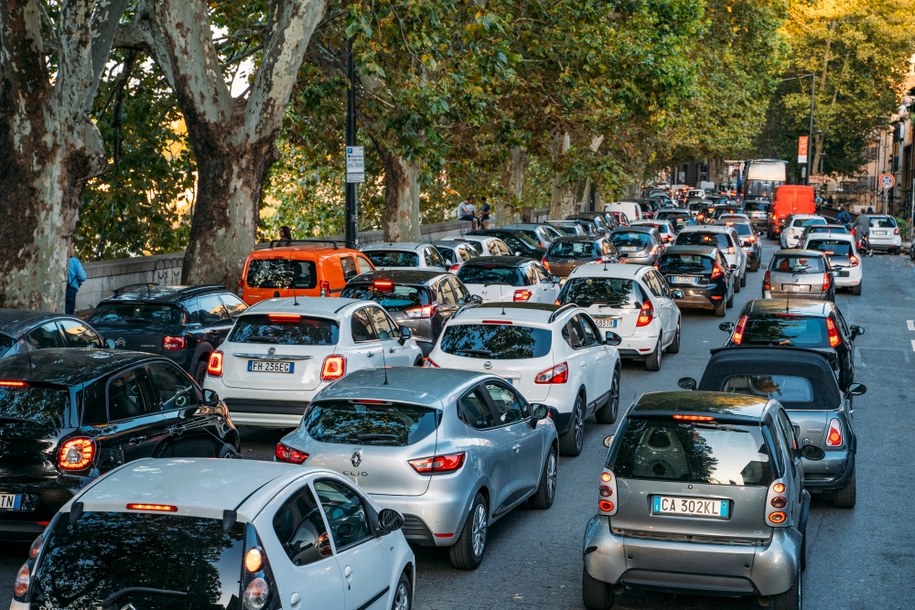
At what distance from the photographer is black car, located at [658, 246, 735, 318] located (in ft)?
91.2

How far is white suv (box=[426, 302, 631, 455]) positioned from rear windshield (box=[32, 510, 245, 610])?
24.7 feet

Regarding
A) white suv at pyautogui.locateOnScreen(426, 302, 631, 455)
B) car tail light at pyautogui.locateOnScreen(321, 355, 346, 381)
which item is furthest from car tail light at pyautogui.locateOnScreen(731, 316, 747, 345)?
car tail light at pyautogui.locateOnScreen(321, 355, 346, 381)

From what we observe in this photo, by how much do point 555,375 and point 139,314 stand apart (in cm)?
577

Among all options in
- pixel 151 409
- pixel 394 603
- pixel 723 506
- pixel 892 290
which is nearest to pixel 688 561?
pixel 723 506

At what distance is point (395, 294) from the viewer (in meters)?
19.4

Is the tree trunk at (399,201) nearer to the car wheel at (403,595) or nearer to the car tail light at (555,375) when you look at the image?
the car tail light at (555,375)

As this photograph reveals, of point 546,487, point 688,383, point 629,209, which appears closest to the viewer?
point 546,487

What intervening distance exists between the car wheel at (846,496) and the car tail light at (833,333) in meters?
4.42

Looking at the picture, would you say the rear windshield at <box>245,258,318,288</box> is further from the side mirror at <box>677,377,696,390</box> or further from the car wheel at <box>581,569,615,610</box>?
the car wheel at <box>581,569,615,610</box>

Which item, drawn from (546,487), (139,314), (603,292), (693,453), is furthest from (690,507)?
(603,292)

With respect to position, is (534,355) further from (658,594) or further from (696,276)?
(696,276)

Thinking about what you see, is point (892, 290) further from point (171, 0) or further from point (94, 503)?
point (94, 503)

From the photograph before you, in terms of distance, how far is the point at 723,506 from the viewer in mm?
8516

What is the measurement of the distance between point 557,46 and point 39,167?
721 inches
